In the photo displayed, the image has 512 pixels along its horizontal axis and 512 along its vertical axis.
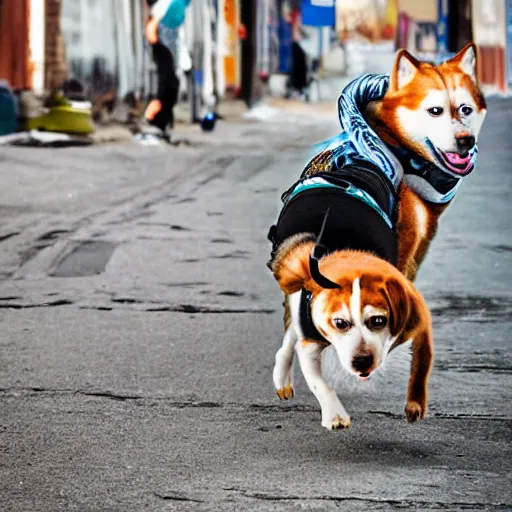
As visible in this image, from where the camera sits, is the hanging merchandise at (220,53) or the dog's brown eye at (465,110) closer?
the dog's brown eye at (465,110)

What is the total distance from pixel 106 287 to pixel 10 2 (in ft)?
21.5

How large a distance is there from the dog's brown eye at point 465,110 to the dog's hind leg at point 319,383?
559 millimetres


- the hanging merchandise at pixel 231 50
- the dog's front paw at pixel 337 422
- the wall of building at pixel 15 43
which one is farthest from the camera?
the hanging merchandise at pixel 231 50

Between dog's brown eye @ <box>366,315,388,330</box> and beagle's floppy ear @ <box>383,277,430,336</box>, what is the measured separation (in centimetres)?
2

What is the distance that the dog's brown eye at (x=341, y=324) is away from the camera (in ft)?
7.72

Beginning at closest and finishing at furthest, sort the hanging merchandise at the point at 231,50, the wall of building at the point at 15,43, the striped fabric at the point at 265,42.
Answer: the wall of building at the point at 15,43 → the striped fabric at the point at 265,42 → the hanging merchandise at the point at 231,50

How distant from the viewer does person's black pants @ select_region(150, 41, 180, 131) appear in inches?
524

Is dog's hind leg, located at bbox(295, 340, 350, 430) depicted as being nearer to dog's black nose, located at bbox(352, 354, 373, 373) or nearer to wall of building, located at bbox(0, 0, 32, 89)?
dog's black nose, located at bbox(352, 354, 373, 373)

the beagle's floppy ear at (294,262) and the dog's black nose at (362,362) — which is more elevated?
the beagle's floppy ear at (294,262)

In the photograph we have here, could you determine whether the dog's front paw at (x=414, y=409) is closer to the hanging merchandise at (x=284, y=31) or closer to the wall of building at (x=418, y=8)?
the wall of building at (x=418, y=8)

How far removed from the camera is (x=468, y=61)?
2.39 m

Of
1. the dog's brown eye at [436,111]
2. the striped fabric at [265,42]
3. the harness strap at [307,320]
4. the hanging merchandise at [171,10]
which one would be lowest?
the harness strap at [307,320]

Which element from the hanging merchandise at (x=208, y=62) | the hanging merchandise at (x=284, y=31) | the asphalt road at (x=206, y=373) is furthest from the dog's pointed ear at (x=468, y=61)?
the hanging merchandise at (x=208, y=62)

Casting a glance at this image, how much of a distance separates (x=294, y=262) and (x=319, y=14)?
0.74 m
